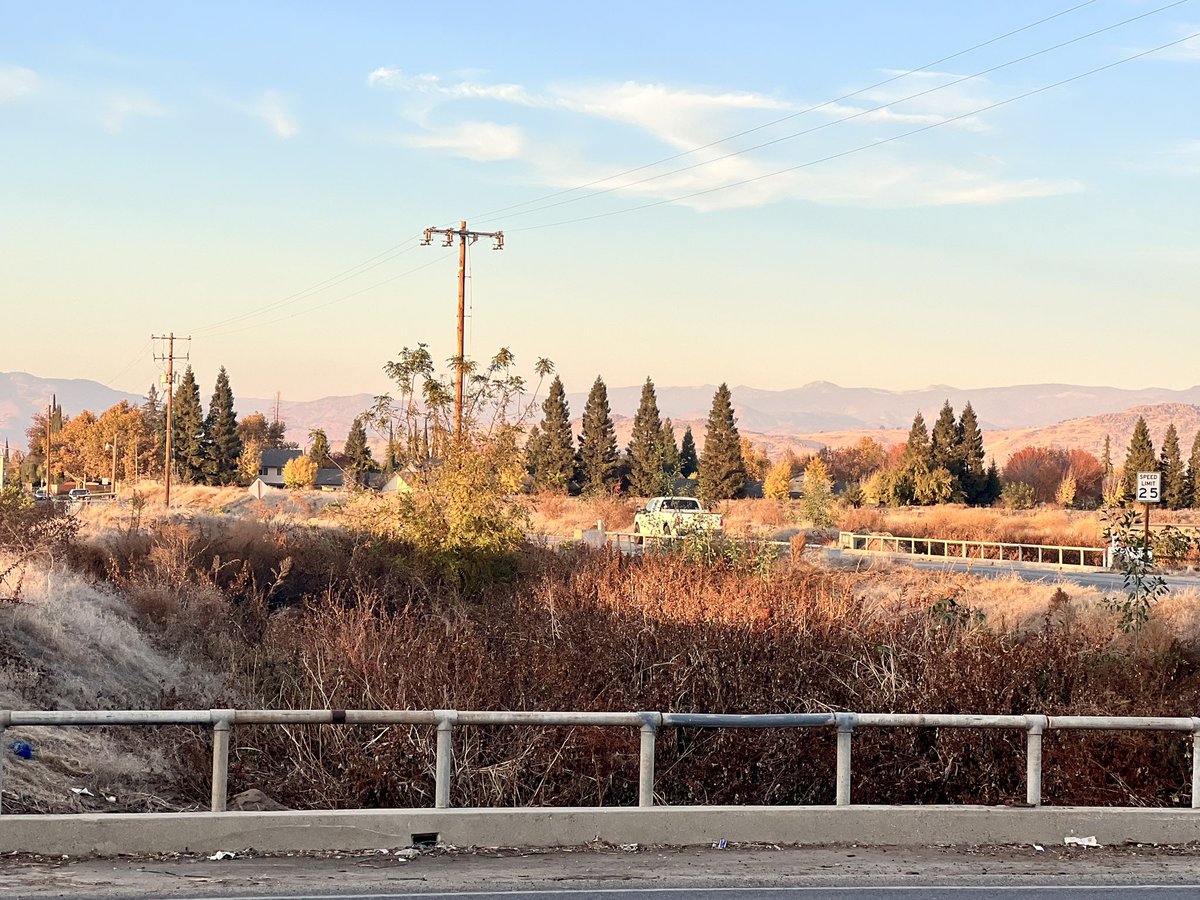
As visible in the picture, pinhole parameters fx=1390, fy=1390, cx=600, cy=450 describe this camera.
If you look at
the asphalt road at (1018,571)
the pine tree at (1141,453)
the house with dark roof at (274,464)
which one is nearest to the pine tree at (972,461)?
the pine tree at (1141,453)

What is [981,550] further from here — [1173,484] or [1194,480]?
[1194,480]

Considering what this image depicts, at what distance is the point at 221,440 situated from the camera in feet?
397

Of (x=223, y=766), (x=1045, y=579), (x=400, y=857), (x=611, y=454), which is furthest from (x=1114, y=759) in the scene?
(x=611, y=454)

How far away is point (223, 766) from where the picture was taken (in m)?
8.64

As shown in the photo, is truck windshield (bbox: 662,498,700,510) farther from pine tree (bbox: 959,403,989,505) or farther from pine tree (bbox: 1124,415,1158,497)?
pine tree (bbox: 1124,415,1158,497)

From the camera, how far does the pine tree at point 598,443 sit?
109 m

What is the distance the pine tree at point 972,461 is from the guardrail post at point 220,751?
9257 centimetres

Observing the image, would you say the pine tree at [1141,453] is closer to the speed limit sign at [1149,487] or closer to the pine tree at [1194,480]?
the pine tree at [1194,480]

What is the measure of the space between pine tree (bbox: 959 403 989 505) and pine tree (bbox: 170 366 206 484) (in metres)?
63.3

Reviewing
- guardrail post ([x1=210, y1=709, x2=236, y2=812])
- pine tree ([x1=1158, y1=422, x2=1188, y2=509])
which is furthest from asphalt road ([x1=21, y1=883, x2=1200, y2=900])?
pine tree ([x1=1158, y1=422, x2=1188, y2=509])

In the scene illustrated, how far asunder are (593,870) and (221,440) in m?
118

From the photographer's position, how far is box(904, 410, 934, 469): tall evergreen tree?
9600 centimetres

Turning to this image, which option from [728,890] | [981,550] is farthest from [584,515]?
[728,890]

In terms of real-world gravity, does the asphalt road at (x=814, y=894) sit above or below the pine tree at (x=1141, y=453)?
below
